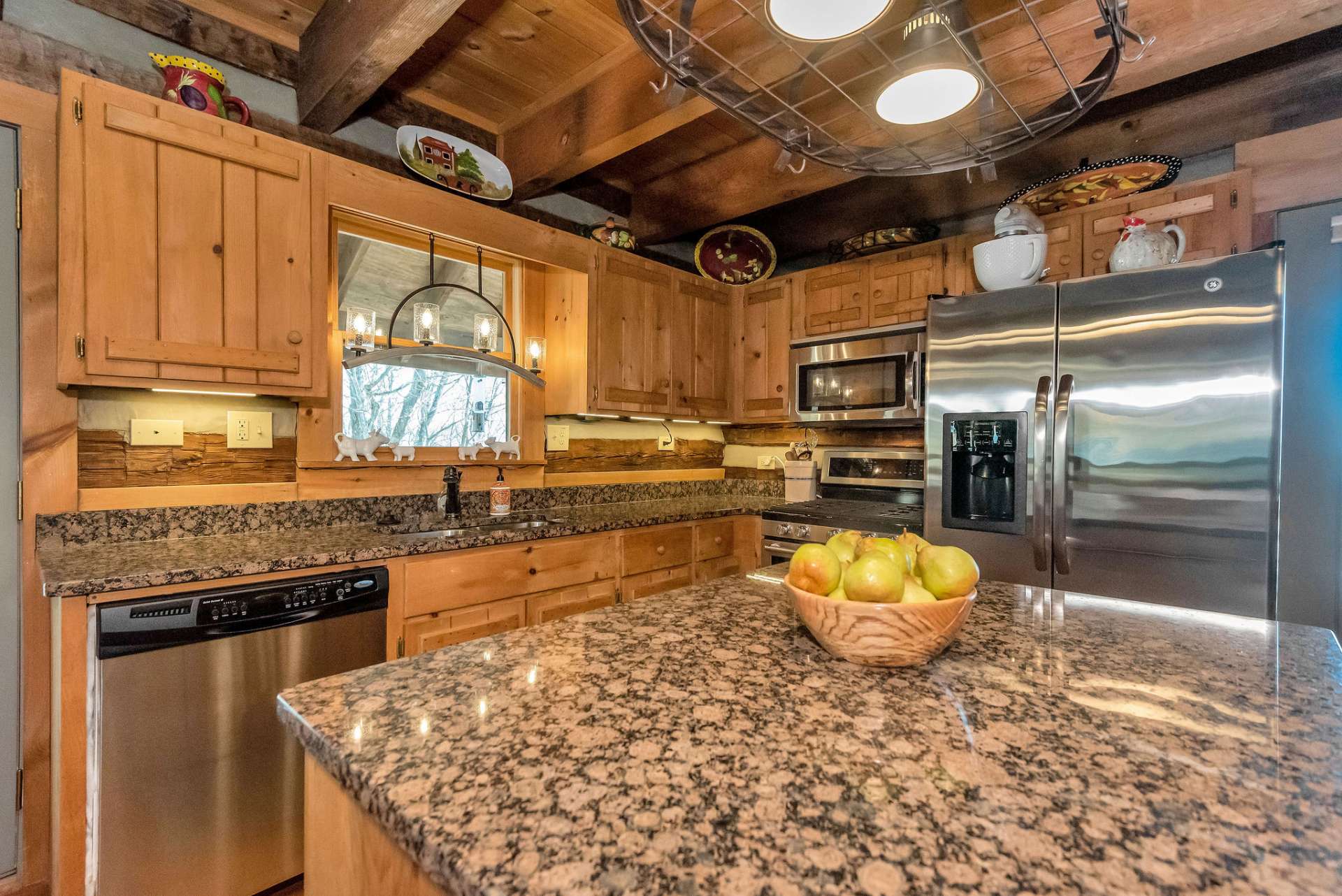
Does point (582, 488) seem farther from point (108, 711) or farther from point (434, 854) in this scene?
Result: point (434, 854)

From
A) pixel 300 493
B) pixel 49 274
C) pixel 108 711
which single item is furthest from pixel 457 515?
pixel 49 274

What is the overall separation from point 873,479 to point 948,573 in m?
2.45

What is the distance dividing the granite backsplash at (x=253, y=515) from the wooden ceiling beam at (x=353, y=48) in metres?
1.40

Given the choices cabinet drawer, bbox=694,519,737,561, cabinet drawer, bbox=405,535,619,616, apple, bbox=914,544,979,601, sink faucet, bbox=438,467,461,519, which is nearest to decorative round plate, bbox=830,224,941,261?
cabinet drawer, bbox=694,519,737,561

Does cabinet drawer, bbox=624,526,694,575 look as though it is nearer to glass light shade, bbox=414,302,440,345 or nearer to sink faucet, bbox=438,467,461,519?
sink faucet, bbox=438,467,461,519

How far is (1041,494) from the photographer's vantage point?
205cm

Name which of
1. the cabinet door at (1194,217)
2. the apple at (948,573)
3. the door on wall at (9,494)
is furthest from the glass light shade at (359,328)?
the cabinet door at (1194,217)

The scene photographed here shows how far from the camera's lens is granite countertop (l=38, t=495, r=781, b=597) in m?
1.42

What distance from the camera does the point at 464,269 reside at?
Result: 2678mm

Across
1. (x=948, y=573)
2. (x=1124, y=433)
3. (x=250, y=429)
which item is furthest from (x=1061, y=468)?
(x=250, y=429)

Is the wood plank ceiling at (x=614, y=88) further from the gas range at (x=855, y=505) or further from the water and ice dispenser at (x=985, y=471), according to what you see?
the gas range at (x=855, y=505)

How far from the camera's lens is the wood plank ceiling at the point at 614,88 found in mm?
1580

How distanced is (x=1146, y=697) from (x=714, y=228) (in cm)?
333

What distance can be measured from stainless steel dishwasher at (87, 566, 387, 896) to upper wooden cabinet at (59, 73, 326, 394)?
2.29 ft
